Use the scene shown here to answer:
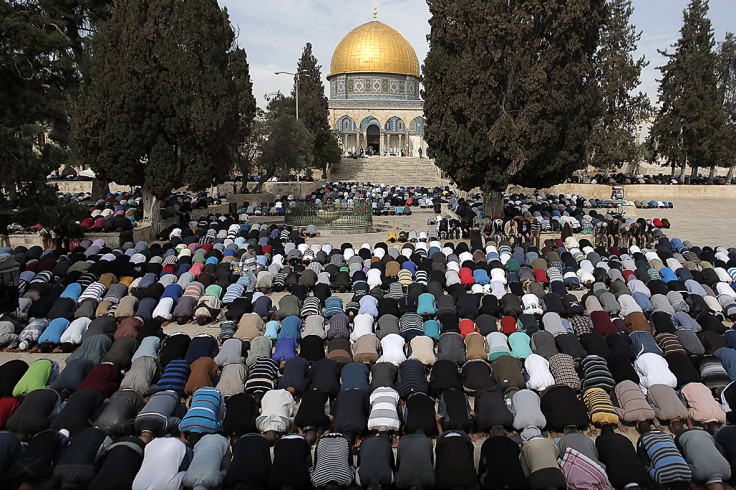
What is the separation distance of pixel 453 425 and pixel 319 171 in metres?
40.9

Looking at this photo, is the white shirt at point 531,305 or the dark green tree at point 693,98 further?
the dark green tree at point 693,98

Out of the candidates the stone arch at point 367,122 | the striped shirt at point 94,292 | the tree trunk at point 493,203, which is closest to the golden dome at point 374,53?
the stone arch at point 367,122

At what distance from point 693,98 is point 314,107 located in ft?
83.8

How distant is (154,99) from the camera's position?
19062 millimetres

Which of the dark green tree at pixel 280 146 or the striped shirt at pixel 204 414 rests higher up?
the dark green tree at pixel 280 146

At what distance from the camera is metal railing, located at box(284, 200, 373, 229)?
21.9 metres

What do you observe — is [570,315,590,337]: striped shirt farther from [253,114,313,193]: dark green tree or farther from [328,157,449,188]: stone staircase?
[328,157,449,188]: stone staircase

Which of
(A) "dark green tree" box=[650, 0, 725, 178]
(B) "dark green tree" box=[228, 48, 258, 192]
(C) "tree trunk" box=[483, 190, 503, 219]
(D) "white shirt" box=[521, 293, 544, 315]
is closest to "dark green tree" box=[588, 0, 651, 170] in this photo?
(A) "dark green tree" box=[650, 0, 725, 178]

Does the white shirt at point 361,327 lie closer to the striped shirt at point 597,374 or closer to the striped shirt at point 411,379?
the striped shirt at point 411,379

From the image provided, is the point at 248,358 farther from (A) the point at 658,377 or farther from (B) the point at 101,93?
(B) the point at 101,93

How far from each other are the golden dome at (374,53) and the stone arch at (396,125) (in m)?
5.29

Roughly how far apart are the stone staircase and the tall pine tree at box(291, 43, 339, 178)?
210 cm

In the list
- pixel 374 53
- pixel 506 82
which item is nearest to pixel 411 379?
pixel 506 82

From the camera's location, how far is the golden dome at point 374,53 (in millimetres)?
58781
